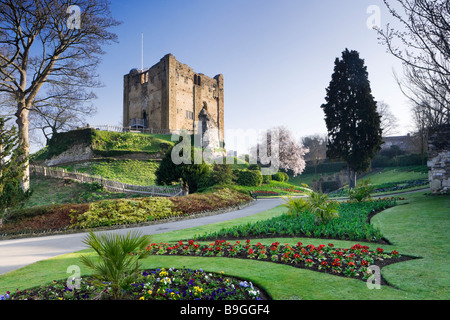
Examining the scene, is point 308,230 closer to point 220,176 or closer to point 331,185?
point 220,176

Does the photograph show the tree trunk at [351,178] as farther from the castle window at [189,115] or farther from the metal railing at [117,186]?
the castle window at [189,115]

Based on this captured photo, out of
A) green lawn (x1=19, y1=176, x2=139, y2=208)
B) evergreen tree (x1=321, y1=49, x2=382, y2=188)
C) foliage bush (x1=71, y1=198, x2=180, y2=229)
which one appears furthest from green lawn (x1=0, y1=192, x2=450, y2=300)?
evergreen tree (x1=321, y1=49, x2=382, y2=188)

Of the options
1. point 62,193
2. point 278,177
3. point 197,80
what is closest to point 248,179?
point 278,177

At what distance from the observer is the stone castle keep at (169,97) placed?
1950 inches

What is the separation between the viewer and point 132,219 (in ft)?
39.4

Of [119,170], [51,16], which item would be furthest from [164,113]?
[51,16]

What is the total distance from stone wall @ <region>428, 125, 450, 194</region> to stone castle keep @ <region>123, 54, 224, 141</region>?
33.4 metres

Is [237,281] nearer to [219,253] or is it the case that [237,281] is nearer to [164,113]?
[219,253]

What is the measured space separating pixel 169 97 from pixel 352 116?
33.0 m

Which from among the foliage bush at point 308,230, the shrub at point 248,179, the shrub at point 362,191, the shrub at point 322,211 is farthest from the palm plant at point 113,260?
the shrub at point 248,179

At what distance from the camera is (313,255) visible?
6.01 meters

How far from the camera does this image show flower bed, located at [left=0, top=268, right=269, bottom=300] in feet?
13.1

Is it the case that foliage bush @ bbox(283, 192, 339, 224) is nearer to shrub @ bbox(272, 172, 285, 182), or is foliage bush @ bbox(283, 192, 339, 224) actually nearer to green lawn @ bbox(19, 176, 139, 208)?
green lawn @ bbox(19, 176, 139, 208)
